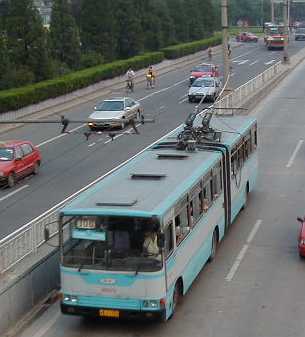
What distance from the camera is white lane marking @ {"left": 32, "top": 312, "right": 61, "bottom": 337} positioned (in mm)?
14234

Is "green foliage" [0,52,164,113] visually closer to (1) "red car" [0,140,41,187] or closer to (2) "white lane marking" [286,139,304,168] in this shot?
(1) "red car" [0,140,41,187]

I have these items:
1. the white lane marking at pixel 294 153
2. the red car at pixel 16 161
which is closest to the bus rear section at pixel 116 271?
the red car at pixel 16 161

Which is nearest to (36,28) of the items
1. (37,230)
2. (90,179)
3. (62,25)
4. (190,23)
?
(62,25)

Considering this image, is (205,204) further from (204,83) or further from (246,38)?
(246,38)

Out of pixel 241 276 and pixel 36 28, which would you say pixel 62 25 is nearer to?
pixel 36 28

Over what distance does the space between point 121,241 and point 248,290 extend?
11.5 ft

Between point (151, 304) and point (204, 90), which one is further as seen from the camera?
point (204, 90)

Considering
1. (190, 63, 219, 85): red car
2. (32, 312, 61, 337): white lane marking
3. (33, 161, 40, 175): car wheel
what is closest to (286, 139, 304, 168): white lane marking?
(33, 161, 40, 175): car wheel

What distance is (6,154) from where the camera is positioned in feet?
96.9

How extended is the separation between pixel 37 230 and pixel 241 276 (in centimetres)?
417

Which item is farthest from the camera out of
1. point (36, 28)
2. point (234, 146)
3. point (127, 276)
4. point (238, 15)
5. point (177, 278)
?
point (238, 15)

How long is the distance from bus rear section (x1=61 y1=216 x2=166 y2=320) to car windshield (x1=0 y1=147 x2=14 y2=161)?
15624 mm

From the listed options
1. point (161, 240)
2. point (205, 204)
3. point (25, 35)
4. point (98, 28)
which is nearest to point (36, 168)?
point (205, 204)

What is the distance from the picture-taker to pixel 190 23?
3767 inches
